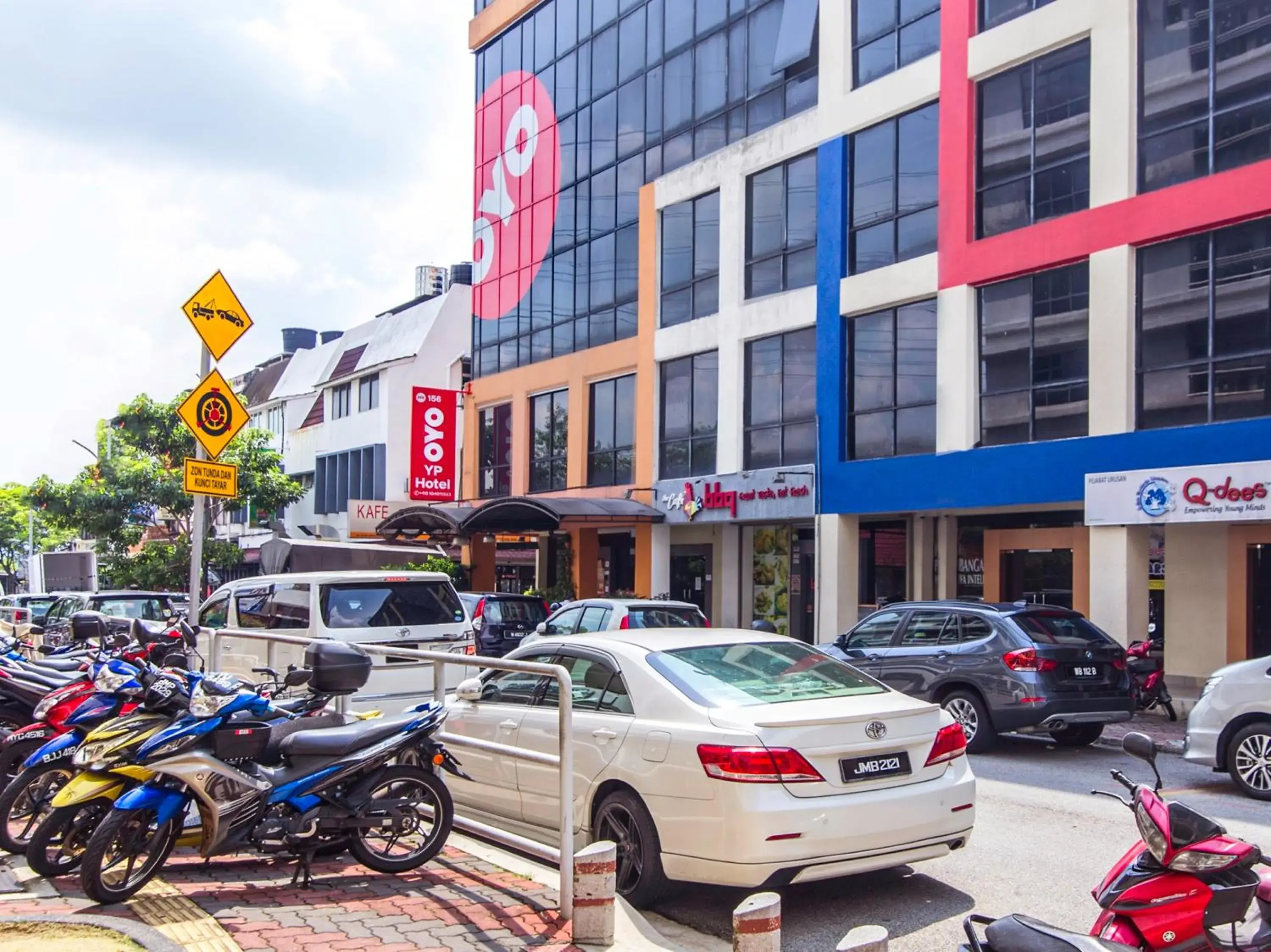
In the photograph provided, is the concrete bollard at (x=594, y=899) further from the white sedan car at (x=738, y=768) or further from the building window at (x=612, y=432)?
the building window at (x=612, y=432)

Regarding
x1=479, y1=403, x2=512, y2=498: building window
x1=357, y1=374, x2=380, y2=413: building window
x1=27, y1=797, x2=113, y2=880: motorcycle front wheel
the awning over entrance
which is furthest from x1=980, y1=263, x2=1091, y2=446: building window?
x1=357, y1=374, x2=380, y2=413: building window

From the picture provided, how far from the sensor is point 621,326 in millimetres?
27953

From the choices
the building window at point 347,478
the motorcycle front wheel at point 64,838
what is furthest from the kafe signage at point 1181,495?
the building window at point 347,478

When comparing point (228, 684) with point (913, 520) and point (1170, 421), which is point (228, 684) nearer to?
point (1170, 421)

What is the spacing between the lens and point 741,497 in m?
23.8

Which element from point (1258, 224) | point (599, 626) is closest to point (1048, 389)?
point (1258, 224)

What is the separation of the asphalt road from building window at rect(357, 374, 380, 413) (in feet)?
109

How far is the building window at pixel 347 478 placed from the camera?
132 feet

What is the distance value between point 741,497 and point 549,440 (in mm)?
8293

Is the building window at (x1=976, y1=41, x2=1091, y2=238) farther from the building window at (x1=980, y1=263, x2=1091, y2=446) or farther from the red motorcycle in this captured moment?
the red motorcycle

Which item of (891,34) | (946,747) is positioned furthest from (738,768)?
(891,34)

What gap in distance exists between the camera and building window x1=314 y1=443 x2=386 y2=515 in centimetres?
4028

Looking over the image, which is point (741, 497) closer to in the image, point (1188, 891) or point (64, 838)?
point (64, 838)

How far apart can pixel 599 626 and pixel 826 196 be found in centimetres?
1034
